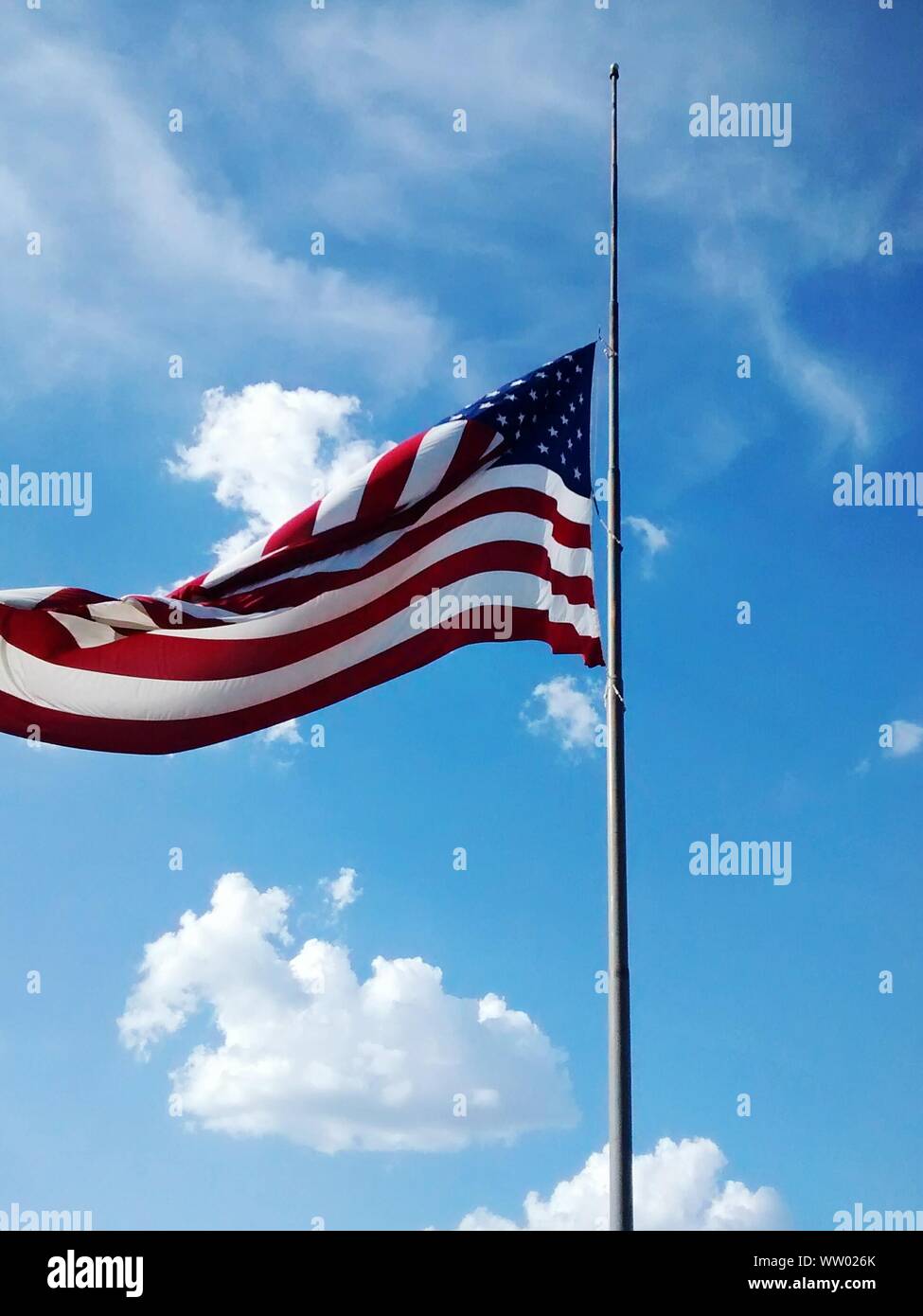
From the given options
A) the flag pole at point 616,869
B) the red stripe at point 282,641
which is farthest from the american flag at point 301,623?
the flag pole at point 616,869

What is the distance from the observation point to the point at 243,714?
1556cm

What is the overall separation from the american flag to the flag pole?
0.68 metres

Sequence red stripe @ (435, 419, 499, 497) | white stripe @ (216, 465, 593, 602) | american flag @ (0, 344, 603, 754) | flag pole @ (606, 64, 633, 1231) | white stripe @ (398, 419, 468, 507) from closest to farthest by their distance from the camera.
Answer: flag pole @ (606, 64, 633, 1231), american flag @ (0, 344, 603, 754), white stripe @ (216, 465, 593, 602), white stripe @ (398, 419, 468, 507), red stripe @ (435, 419, 499, 497)

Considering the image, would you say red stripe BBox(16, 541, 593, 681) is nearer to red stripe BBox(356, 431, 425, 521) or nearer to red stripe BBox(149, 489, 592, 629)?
red stripe BBox(149, 489, 592, 629)

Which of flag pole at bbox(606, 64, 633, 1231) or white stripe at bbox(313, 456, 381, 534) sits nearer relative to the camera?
flag pole at bbox(606, 64, 633, 1231)

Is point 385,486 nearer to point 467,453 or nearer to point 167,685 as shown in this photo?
point 467,453

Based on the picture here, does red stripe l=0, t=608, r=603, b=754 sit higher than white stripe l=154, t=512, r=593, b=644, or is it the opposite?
white stripe l=154, t=512, r=593, b=644

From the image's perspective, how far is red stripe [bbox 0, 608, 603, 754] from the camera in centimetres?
1544

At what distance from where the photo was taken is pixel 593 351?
1742cm

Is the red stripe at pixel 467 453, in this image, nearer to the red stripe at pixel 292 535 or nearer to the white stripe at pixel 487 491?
the white stripe at pixel 487 491

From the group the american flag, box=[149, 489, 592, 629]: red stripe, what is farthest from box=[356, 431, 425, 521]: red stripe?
box=[149, 489, 592, 629]: red stripe

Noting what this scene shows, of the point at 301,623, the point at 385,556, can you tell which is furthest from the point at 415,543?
the point at 301,623
